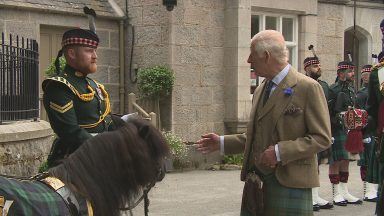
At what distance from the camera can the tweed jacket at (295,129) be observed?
4.55 metres

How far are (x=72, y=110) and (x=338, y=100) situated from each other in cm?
561

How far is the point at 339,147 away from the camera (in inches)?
388

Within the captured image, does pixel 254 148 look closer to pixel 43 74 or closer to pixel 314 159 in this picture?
pixel 314 159

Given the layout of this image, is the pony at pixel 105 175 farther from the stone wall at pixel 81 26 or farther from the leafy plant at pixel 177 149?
the leafy plant at pixel 177 149

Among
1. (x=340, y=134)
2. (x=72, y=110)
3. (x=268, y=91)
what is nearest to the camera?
(x=268, y=91)

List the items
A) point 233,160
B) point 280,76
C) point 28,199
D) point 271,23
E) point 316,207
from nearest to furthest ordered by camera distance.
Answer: point 28,199
point 280,76
point 316,207
point 233,160
point 271,23

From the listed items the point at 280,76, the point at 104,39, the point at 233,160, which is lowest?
the point at 233,160

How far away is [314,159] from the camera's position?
4754 millimetres

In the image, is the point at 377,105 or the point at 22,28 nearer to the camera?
the point at 377,105

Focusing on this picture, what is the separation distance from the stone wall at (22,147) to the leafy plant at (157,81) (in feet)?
15.0

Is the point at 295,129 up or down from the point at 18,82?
down

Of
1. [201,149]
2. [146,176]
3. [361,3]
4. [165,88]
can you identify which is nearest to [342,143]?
[165,88]

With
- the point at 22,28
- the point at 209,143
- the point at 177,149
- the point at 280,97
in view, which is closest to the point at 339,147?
the point at 177,149

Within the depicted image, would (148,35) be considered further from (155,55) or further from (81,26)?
(81,26)
